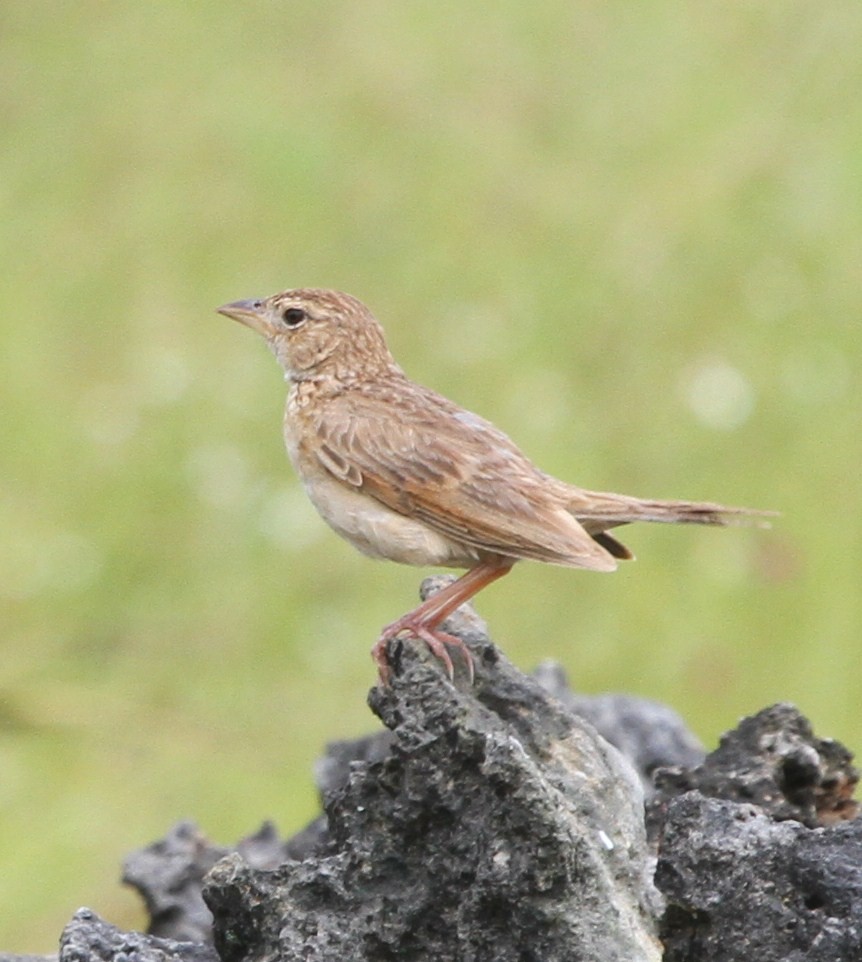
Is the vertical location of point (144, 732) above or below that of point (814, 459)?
below

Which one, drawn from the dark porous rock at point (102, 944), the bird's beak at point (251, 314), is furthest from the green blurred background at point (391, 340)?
the dark porous rock at point (102, 944)

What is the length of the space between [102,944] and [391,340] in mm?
8066

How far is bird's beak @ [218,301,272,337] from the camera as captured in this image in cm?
772

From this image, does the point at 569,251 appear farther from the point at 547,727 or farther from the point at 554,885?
the point at 554,885

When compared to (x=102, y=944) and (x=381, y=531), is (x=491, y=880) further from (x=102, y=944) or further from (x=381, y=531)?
(x=381, y=531)

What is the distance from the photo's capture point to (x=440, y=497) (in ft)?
21.2

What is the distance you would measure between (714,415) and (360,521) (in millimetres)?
6573

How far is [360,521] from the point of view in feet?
21.9

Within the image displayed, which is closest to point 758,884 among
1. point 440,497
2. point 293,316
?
point 440,497

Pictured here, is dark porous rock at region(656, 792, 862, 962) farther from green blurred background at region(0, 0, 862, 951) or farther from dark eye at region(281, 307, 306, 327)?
green blurred background at region(0, 0, 862, 951)

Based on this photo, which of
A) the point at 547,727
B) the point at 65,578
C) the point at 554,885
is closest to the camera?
the point at 554,885

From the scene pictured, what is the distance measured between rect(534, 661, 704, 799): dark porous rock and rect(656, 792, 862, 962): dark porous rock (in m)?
2.93

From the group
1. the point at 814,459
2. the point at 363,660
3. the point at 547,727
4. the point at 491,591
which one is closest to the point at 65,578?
the point at 363,660

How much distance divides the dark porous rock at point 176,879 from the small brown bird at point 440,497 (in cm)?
126
